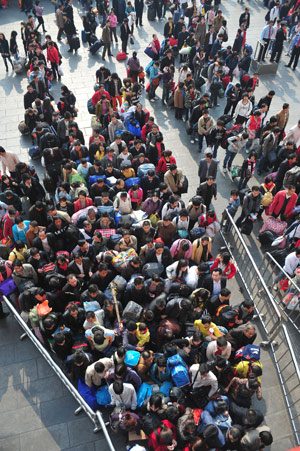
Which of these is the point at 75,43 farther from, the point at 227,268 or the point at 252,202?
the point at 227,268

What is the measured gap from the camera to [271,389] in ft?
21.0

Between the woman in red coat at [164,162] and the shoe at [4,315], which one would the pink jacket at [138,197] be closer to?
the woman in red coat at [164,162]

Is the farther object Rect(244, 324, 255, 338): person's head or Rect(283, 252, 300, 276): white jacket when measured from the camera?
Rect(283, 252, 300, 276): white jacket

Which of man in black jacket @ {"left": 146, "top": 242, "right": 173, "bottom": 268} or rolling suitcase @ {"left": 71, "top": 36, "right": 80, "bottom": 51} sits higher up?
rolling suitcase @ {"left": 71, "top": 36, "right": 80, "bottom": 51}

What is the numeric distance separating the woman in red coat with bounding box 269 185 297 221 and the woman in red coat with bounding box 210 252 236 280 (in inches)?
91.3

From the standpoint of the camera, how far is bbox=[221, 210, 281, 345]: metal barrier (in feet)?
22.6

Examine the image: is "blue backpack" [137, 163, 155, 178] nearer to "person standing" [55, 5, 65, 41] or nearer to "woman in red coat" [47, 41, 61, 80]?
"woman in red coat" [47, 41, 61, 80]

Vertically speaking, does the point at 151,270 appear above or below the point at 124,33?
below

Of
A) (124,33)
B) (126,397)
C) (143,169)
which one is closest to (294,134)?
(143,169)

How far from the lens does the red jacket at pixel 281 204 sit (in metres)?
8.51

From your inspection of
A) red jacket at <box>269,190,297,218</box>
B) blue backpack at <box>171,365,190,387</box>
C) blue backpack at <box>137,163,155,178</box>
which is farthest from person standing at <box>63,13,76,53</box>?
blue backpack at <box>171,365,190,387</box>

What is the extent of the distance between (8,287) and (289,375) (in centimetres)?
535

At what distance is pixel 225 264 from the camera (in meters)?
7.13

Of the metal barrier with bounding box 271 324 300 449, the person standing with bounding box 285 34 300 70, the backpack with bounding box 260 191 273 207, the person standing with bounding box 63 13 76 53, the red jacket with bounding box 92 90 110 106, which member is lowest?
the metal barrier with bounding box 271 324 300 449
